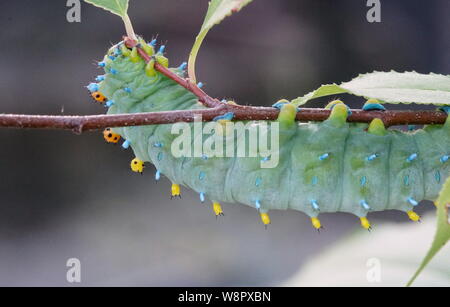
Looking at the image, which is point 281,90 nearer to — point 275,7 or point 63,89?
point 275,7

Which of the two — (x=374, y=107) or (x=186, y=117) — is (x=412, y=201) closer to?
(x=374, y=107)

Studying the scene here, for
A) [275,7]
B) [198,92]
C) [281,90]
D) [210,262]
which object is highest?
[275,7]

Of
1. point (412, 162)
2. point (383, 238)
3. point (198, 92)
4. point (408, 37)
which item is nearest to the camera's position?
point (198, 92)

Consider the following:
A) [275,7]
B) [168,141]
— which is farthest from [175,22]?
[168,141]

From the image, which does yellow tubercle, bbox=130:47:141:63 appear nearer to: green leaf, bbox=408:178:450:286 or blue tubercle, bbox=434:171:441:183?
blue tubercle, bbox=434:171:441:183

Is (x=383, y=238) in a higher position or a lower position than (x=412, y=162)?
lower
